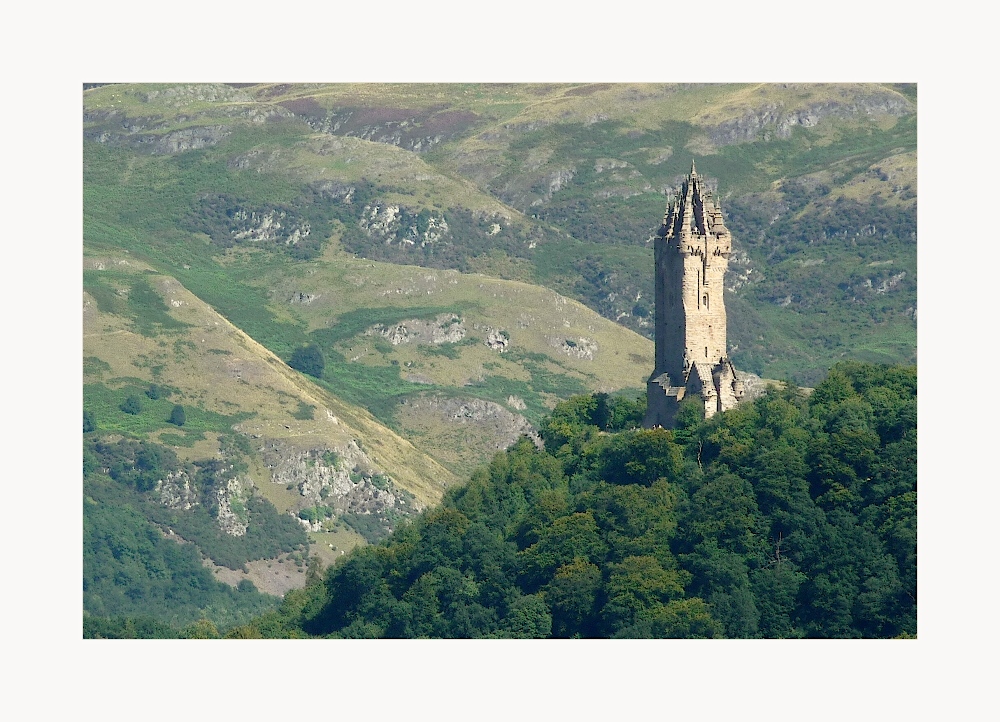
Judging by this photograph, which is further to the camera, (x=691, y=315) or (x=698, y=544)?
(x=691, y=315)

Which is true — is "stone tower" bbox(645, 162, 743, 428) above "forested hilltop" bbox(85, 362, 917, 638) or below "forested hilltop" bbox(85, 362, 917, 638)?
above

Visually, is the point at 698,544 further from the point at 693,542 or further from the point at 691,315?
the point at 691,315

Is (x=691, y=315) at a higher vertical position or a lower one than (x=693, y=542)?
higher

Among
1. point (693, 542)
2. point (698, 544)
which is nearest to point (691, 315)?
point (693, 542)

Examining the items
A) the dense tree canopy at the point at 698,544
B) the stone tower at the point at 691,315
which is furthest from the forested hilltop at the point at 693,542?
the stone tower at the point at 691,315

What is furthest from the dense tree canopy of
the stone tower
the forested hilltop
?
the stone tower

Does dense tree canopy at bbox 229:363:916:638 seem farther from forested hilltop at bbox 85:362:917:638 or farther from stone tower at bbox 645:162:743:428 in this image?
stone tower at bbox 645:162:743:428
